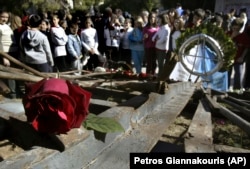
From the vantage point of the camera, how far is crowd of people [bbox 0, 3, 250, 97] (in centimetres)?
568

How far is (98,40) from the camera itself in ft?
28.6

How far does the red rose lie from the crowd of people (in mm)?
4284

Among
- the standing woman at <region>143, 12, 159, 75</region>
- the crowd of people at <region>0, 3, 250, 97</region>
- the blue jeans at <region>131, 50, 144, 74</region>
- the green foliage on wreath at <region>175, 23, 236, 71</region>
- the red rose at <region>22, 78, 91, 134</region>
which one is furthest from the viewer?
the blue jeans at <region>131, 50, 144, 74</region>

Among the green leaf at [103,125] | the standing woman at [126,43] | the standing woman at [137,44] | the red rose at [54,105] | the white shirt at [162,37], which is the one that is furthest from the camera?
the standing woman at [126,43]

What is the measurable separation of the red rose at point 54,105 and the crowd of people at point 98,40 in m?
4.28

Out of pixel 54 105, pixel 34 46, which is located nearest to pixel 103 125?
pixel 54 105

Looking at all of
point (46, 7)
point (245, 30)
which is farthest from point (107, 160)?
point (46, 7)

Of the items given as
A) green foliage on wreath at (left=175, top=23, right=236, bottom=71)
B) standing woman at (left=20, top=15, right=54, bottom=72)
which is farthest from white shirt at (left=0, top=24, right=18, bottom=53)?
green foliage on wreath at (left=175, top=23, right=236, bottom=71)

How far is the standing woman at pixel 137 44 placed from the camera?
8.23 metres

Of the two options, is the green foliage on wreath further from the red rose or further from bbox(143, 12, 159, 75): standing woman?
bbox(143, 12, 159, 75): standing woman

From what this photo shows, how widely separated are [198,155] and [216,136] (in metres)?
2.44

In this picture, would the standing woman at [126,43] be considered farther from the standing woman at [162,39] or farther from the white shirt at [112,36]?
the standing woman at [162,39]

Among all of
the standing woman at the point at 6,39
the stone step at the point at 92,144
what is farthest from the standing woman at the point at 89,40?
the stone step at the point at 92,144

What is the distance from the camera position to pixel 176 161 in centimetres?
165
